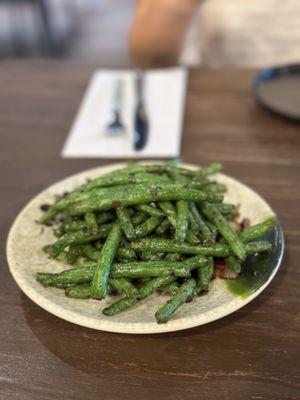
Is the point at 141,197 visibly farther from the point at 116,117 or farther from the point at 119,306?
the point at 116,117

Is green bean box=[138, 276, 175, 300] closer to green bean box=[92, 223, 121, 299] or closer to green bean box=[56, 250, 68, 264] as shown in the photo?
green bean box=[92, 223, 121, 299]

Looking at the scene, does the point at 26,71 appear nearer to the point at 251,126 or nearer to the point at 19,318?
the point at 251,126

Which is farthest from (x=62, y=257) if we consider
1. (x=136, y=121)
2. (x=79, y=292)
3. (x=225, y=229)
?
(x=136, y=121)

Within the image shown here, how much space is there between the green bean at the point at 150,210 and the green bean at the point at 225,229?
0.35 feet

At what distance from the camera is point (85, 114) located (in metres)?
1.71

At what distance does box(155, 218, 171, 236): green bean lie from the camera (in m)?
1.02

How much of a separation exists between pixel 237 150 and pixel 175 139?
0.19 m

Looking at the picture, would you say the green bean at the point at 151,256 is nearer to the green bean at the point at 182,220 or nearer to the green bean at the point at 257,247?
the green bean at the point at 182,220

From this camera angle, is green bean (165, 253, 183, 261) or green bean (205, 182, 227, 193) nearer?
green bean (165, 253, 183, 261)

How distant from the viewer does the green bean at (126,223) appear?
98 centimetres

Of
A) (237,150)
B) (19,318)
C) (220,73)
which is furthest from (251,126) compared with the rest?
(19,318)

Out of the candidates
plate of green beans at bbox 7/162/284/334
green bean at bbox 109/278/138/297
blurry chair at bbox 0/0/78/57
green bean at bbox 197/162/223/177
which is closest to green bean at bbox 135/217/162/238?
plate of green beans at bbox 7/162/284/334

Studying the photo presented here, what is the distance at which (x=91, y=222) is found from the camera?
1.01 m

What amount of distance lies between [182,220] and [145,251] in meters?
0.10
